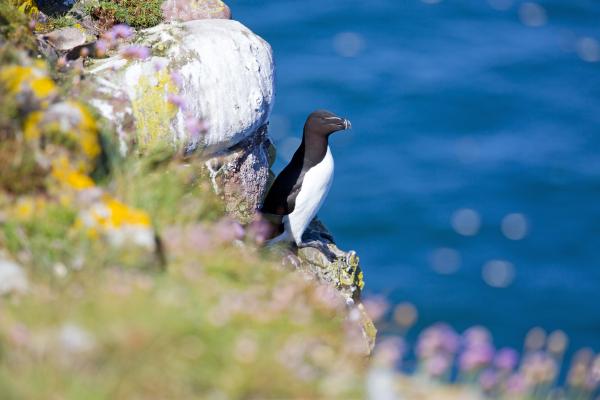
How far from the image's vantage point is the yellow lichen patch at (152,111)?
23.0 ft

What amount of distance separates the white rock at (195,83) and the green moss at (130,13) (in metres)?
0.53

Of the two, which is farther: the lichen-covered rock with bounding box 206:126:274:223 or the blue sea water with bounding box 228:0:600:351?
the blue sea water with bounding box 228:0:600:351

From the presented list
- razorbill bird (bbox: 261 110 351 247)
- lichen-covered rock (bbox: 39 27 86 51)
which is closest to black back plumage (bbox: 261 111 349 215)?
razorbill bird (bbox: 261 110 351 247)

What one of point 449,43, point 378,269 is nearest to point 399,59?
point 449,43

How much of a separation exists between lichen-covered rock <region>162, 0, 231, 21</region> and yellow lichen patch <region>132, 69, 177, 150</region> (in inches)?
57.3

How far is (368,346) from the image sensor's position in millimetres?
7777

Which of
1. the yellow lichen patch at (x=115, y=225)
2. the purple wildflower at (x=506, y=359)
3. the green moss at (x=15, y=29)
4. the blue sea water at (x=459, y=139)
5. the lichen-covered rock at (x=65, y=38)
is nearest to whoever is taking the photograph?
the purple wildflower at (x=506, y=359)

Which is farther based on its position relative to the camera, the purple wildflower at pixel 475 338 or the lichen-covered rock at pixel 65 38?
the lichen-covered rock at pixel 65 38

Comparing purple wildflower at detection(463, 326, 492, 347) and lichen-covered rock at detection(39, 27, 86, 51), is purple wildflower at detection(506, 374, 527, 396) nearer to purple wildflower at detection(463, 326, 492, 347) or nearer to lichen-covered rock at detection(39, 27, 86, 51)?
purple wildflower at detection(463, 326, 492, 347)

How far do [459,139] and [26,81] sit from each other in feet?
70.1

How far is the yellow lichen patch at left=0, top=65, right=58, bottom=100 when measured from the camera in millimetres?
5188

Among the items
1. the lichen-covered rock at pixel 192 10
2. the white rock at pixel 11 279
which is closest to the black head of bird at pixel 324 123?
the lichen-covered rock at pixel 192 10

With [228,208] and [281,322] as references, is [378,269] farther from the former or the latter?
[281,322]

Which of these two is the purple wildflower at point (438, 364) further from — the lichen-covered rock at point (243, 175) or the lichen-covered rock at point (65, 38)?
the lichen-covered rock at point (65, 38)
